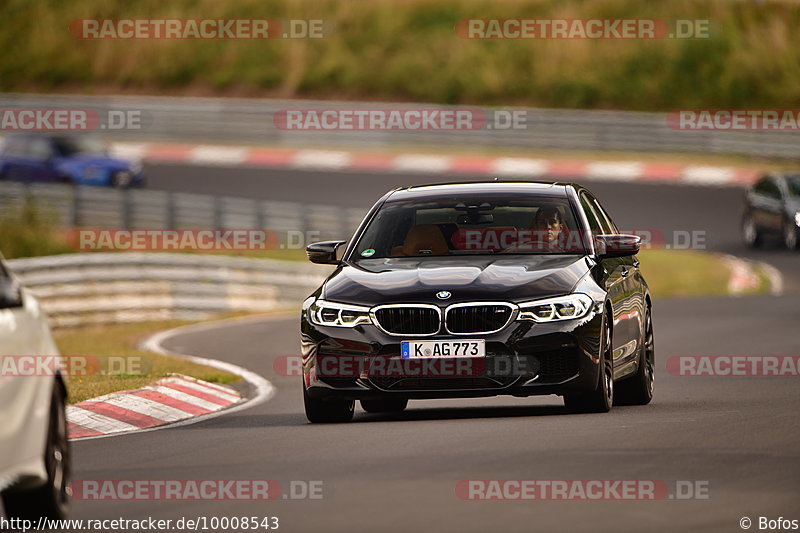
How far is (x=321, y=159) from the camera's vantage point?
4566cm

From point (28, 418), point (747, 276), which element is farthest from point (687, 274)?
point (28, 418)

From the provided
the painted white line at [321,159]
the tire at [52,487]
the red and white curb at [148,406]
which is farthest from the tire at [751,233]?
the tire at [52,487]

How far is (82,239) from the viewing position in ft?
107

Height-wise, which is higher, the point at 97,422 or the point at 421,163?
the point at 421,163

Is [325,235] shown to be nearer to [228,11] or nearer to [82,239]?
[82,239]

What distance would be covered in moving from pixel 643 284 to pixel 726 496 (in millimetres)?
5567

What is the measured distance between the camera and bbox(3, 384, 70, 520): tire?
7.92m

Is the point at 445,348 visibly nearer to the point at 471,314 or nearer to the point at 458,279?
the point at 471,314

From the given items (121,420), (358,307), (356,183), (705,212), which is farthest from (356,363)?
(356,183)

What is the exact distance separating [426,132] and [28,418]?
38959mm

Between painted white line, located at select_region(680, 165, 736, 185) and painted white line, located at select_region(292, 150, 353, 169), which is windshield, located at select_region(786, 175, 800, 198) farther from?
painted white line, located at select_region(292, 150, 353, 169)

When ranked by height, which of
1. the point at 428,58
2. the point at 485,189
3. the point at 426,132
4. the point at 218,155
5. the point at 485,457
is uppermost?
the point at 428,58

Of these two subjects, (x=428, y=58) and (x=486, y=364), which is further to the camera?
(x=428, y=58)

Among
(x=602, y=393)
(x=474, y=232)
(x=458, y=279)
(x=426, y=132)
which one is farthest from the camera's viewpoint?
(x=426, y=132)
